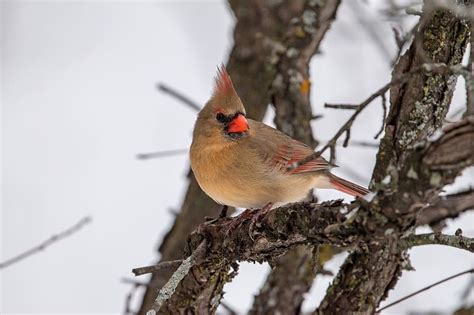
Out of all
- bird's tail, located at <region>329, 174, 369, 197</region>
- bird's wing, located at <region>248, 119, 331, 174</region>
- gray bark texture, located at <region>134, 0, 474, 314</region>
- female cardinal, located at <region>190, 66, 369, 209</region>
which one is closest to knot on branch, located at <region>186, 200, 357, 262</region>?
gray bark texture, located at <region>134, 0, 474, 314</region>

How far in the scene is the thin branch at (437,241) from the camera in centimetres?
198

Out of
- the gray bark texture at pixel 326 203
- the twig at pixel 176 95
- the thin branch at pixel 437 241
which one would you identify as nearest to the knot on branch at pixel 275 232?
the gray bark texture at pixel 326 203

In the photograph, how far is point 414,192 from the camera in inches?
68.9

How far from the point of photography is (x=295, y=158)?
11.4ft

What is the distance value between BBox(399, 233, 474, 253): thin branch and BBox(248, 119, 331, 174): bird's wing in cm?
141

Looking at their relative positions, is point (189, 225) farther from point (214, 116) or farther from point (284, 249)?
point (284, 249)

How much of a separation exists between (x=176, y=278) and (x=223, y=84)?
140cm

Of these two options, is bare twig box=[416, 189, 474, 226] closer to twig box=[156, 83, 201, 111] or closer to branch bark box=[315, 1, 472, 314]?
branch bark box=[315, 1, 472, 314]

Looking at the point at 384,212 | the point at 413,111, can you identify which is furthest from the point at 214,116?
the point at 384,212

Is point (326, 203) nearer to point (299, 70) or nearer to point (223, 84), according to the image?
point (223, 84)

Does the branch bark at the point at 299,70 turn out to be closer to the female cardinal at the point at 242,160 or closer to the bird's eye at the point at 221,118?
the female cardinal at the point at 242,160

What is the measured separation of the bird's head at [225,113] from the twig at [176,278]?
0.98 metres

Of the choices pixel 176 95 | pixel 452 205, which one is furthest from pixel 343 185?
pixel 452 205

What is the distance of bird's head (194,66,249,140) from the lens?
3453 millimetres
